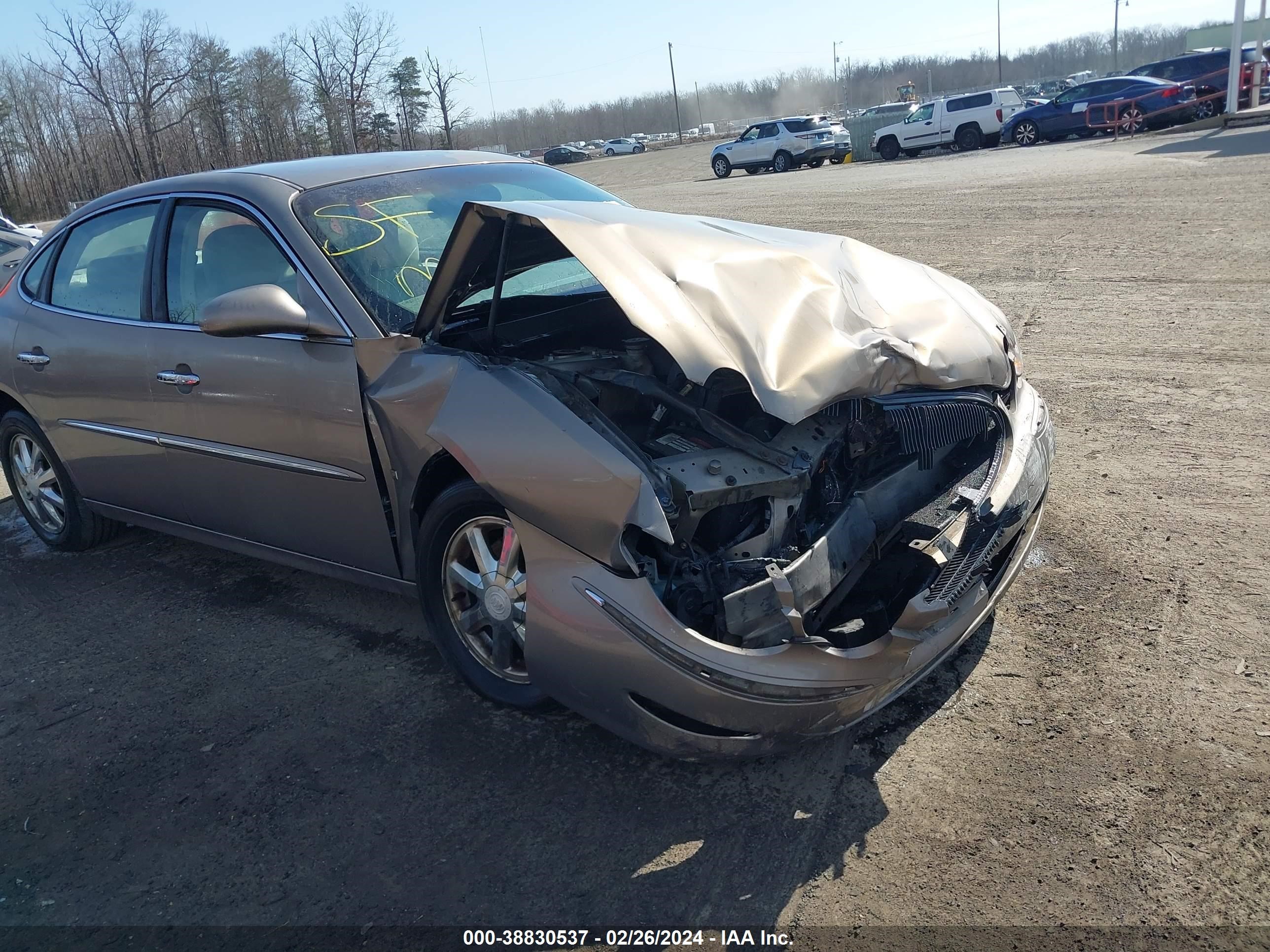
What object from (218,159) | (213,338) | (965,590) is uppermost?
(218,159)

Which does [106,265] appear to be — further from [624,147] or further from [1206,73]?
[624,147]

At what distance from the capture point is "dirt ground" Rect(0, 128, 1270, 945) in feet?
8.27

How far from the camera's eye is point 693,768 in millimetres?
3061

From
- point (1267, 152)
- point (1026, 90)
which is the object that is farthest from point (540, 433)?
point (1026, 90)

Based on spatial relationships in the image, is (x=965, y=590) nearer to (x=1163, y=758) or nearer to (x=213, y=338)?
(x=1163, y=758)

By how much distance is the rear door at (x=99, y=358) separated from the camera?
437 cm

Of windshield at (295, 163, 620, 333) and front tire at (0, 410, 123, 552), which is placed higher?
windshield at (295, 163, 620, 333)

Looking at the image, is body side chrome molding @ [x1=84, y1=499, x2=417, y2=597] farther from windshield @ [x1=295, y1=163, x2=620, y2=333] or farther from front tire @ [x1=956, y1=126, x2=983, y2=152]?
front tire @ [x1=956, y1=126, x2=983, y2=152]

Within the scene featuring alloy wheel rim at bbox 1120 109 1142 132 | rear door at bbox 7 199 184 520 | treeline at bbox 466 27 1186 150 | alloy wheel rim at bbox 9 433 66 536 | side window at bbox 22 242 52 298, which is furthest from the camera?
treeline at bbox 466 27 1186 150

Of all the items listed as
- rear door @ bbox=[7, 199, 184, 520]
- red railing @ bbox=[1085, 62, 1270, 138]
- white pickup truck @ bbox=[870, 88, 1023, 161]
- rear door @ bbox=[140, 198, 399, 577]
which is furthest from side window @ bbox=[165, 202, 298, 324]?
white pickup truck @ bbox=[870, 88, 1023, 161]

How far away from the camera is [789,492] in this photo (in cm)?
288

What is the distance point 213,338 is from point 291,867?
7.00ft

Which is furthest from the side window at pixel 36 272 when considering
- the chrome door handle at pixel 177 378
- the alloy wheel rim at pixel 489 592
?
the alloy wheel rim at pixel 489 592

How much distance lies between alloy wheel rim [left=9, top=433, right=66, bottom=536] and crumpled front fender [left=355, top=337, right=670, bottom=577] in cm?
287
